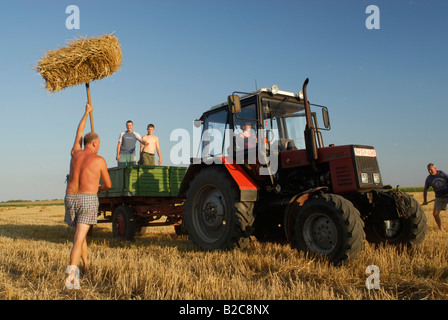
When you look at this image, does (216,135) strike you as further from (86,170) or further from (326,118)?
(86,170)

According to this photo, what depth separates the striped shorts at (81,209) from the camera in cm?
413

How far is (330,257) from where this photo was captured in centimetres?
443

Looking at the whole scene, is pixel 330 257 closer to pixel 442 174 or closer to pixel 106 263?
pixel 106 263

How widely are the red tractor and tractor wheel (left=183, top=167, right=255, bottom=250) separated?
0.05ft

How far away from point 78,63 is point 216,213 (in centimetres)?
405

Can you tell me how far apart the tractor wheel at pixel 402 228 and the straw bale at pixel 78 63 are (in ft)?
18.6

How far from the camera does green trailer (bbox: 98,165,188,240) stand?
791 centimetres

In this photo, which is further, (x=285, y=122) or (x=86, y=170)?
(x=285, y=122)

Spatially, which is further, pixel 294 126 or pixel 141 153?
pixel 141 153

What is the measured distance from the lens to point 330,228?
4.55 metres

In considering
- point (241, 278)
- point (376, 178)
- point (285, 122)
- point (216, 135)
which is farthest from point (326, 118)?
point (241, 278)

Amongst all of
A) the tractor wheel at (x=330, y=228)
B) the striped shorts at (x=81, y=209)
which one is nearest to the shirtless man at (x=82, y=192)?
the striped shorts at (x=81, y=209)
